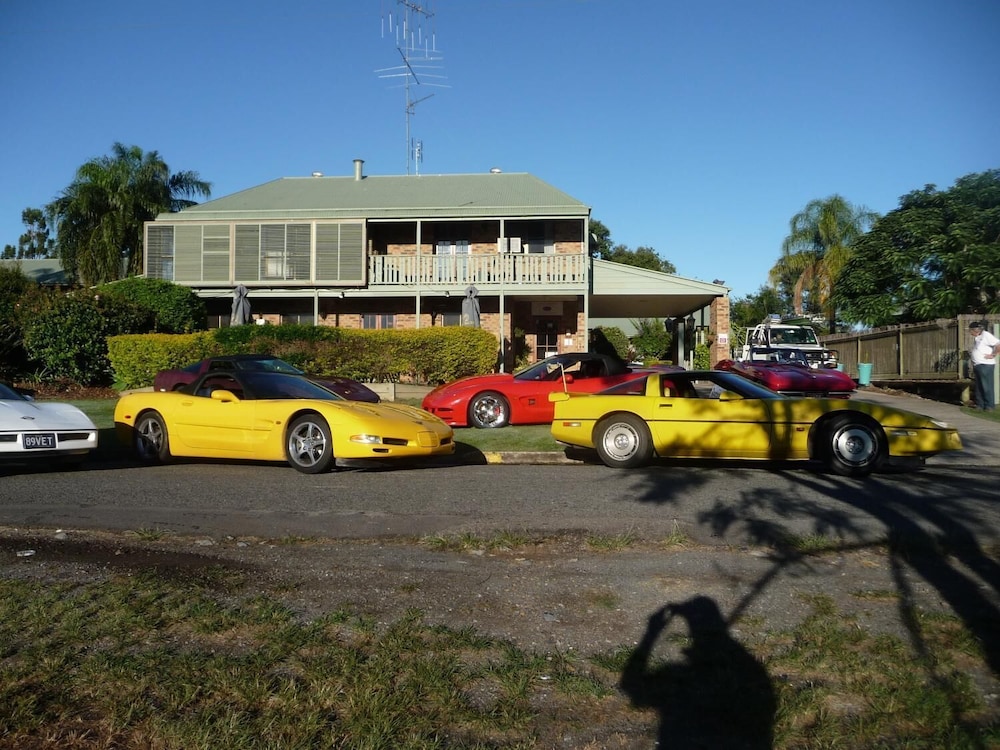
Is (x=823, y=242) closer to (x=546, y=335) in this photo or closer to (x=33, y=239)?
(x=546, y=335)

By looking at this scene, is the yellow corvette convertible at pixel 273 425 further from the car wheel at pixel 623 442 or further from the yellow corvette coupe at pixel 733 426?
the yellow corvette coupe at pixel 733 426

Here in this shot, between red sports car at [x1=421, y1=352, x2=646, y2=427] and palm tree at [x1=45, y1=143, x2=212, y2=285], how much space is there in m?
26.3

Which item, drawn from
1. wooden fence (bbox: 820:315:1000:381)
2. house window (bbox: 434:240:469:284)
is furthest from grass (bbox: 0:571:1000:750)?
house window (bbox: 434:240:469:284)

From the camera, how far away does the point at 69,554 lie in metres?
5.04

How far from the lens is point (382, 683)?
122 inches

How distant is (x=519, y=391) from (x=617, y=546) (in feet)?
25.0

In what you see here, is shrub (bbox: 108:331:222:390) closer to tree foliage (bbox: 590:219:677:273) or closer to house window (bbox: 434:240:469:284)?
house window (bbox: 434:240:469:284)

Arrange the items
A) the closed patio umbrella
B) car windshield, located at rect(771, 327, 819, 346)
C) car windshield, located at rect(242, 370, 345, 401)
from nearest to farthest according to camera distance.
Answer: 1. car windshield, located at rect(242, 370, 345, 401)
2. the closed patio umbrella
3. car windshield, located at rect(771, 327, 819, 346)

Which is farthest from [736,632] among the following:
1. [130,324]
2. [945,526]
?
[130,324]

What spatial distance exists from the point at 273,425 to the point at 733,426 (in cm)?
499

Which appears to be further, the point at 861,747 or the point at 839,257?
the point at 839,257

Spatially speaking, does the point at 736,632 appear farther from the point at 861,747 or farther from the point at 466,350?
the point at 466,350

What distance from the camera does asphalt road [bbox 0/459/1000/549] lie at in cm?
575

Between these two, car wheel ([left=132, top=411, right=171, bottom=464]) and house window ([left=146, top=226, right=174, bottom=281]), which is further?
house window ([left=146, top=226, right=174, bottom=281])
